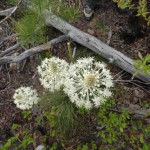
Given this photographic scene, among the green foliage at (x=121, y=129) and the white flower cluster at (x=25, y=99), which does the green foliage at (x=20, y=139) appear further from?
the green foliage at (x=121, y=129)

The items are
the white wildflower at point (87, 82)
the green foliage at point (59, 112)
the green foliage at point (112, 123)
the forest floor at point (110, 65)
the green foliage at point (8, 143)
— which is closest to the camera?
the white wildflower at point (87, 82)

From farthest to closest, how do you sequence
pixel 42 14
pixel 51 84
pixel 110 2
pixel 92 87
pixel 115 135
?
pixel 110 2
pixel 42 14
pixel 115 135
pixel 51 84
pixel 92 87

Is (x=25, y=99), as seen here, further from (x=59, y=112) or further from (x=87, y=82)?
(x=87, y=82)

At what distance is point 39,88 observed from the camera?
16.5 ft

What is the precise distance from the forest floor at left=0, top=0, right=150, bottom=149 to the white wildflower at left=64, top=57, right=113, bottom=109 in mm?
937

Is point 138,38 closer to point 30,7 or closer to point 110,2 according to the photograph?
point 110,2

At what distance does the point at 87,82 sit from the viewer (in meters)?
3.40

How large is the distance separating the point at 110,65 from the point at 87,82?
1414 mm

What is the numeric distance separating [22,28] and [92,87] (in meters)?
1.67


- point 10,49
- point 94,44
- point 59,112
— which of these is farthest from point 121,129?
point 10,49

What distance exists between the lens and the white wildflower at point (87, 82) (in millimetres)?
3432

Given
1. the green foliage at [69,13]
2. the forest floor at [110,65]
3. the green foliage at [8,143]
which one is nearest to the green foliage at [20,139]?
the green foliage at [8,143]

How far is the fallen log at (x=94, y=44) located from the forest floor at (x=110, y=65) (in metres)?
0.18

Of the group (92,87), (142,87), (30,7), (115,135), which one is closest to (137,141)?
(115,135)
